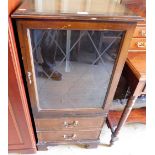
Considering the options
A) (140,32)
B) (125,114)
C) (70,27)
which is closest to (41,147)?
(125,114)

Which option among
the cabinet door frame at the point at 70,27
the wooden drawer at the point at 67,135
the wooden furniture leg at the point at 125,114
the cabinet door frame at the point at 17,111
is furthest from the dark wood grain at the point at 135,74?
the cabinet door frame at the point at 17,111

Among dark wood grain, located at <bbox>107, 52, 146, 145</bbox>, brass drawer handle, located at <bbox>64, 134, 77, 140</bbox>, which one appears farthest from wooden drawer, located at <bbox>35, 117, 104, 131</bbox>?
dark wood grain, located at <bbox>107, 52, 146, 145</bbox>

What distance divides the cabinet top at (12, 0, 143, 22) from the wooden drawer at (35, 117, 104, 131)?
676mm

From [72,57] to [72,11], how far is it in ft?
0.73

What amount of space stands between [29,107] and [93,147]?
0.64 m

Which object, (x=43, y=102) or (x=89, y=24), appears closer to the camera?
(x=89, y=24)

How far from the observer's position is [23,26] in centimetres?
72

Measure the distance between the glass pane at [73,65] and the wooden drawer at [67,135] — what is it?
257 mm

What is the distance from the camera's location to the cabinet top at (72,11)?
0.69 meters

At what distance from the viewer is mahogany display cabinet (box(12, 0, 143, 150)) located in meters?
0.73

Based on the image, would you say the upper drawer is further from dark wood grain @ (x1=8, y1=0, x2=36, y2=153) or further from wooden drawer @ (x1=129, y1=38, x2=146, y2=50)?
dark wood grain @ (x1=8, y1=0, x2=36, y2=153)
